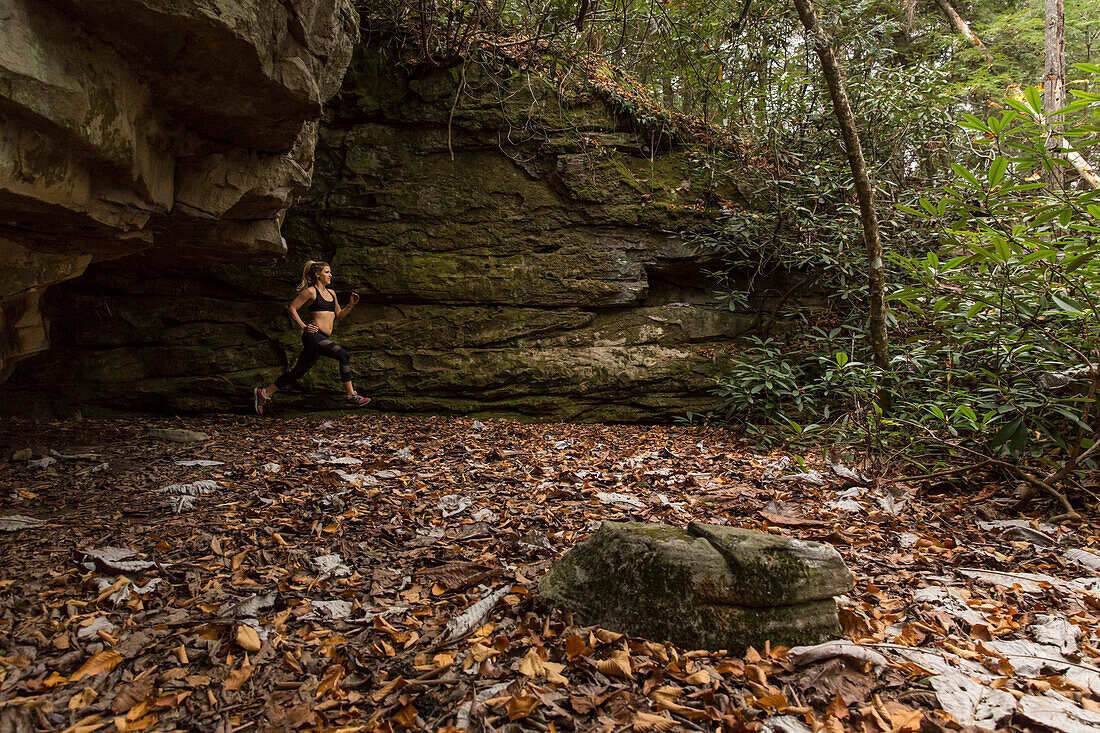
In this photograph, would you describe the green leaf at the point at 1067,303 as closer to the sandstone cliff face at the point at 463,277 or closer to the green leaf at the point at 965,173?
the green leaf at the point at 965,173

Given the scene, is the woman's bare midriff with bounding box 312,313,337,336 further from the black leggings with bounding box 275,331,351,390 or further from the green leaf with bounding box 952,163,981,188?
the green leaf with bounding box 952,163,981,188

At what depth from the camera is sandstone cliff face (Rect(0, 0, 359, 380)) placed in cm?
252

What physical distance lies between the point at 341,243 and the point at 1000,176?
6.24 meters

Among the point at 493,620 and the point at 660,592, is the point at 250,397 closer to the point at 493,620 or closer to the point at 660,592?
the point at 493,620

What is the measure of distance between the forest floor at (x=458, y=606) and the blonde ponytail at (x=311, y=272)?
236 centimetres

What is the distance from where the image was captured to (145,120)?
3.41m

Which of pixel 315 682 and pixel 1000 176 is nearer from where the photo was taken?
pixel 315 682

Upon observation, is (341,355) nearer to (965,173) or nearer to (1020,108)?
(965,173)

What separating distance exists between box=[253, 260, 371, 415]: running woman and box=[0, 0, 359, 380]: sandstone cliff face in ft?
3.28

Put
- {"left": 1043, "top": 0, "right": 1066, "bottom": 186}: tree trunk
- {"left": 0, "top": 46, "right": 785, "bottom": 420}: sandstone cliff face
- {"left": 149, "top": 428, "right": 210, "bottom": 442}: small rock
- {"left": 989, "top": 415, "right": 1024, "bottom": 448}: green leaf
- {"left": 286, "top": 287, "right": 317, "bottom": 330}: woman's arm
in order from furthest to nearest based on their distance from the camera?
1. {"left": 1043, "top": 0, "right": 1066, "bottom": 186}: tree trunk
2. {"left": 0, "top": 46, "right": 785, "bottom": 420}: sandstone cliff face
3. {"left": 286, "top": 287, "right": 317, "bottom": 330}: woman's arm
4. {"left": 149, "top": 428, "right": 210, "bottom": 442}: small rock
5. {"left": 989, "top": 415, "right": 1024, "bottom": 448}: green leaf

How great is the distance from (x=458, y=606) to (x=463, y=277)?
16.7ft

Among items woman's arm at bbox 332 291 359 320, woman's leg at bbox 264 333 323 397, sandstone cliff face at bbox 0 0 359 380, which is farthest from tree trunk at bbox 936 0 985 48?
woman's leg at bbox 264 333 323 397

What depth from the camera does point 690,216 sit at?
736 cm

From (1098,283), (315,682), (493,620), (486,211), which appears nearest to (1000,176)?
(1098,283)
